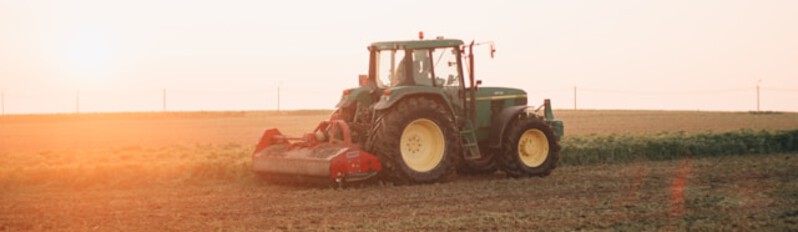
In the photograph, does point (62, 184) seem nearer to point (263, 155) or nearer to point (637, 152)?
point (263, 155)

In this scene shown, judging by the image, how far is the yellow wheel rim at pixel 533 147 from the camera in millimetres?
17094

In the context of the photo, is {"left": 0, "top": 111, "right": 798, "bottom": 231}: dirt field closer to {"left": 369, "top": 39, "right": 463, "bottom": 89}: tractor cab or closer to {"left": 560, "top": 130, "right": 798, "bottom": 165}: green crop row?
{"left": 560, "top": 130, "right": 798, "bottom": 165}: green crop row

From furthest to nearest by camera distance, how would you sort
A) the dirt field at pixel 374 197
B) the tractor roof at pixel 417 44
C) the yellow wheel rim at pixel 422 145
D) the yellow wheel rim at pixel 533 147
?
the yellow wheel rim at pixel 533 147
the tractor roof at pixel 417 44
the yellow wheel rim at pixel 422 145
the dirt field at pixel 374 197

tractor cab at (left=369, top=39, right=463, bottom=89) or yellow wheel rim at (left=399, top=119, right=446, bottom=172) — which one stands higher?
tractor cab at (left=369, top=39, right=463, bottom=89)

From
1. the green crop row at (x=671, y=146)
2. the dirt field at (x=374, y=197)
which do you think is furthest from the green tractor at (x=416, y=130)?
the green crop row at (x=671, y=146)

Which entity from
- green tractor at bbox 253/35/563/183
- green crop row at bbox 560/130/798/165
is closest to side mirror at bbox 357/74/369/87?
green tractor at bbox 253/35/563/183

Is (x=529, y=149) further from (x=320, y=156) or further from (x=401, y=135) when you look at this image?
(x=320, y=156)

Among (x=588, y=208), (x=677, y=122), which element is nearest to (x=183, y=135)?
(x=677, y=122)

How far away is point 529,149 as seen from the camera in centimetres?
1714

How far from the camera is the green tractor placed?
594 inches

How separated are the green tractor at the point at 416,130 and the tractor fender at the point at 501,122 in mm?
15

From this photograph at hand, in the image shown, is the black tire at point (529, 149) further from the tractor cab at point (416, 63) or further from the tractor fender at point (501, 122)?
the tractor cab at point (416, 63)

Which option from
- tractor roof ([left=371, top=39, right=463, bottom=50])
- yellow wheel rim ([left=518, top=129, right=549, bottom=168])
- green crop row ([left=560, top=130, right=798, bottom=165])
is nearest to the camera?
tractor roof ([left=371, top=39, right=463, bottom=50])

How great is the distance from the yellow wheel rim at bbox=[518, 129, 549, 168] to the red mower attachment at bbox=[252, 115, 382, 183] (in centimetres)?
295
